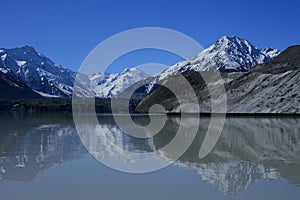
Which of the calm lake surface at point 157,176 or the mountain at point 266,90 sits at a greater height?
the mountain at point 266,90

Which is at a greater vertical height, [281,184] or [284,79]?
[284,79]

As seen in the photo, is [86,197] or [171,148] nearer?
[86,197]

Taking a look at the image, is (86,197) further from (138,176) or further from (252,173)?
(252,173)

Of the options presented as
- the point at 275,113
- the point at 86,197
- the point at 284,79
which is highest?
the point at 284,79

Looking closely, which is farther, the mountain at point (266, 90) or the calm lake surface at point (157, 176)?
the mountain at point (266, 90)

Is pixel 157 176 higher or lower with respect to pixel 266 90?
lower

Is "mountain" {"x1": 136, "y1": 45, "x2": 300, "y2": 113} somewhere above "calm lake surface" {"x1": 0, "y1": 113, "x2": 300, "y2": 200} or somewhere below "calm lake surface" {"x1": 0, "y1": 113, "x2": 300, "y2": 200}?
above

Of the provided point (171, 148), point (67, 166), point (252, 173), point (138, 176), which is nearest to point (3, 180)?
point (67, 166)

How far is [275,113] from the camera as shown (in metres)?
120

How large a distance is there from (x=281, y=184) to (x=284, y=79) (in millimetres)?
121670

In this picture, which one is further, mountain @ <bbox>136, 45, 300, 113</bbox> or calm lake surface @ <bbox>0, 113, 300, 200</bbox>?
mountain @ <bbox>136, 45, 300, 113</bbox>

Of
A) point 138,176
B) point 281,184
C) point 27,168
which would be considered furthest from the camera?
point 27,168

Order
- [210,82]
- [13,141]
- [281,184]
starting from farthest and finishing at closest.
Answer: [210,82] < [13,141] < [281,184]

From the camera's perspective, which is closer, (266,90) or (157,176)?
(157,176)
